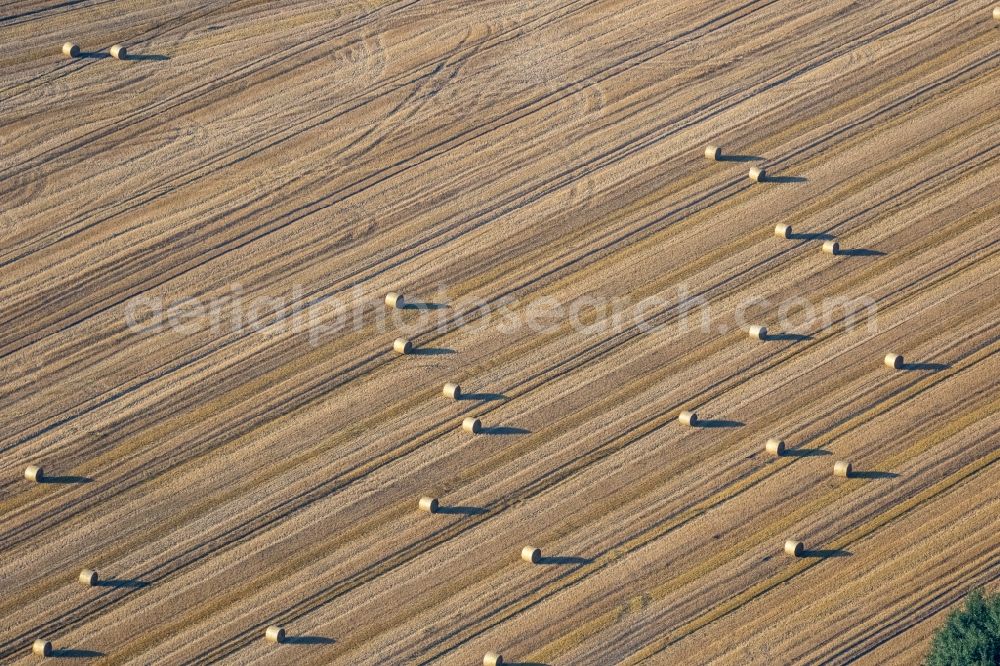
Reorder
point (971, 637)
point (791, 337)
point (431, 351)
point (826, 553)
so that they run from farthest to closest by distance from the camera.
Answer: point (431, 351) → point (791, 337) → point (826, 553) → point (971, 637)

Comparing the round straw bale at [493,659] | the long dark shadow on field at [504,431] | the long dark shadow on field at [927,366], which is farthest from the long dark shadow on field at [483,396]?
the long dark shadow on field at [927,366]

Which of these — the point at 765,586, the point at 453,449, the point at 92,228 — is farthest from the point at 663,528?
the point at 92,228

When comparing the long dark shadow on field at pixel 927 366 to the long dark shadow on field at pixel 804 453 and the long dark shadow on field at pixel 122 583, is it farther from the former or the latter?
the long dark shadow on field at pixel 122 583

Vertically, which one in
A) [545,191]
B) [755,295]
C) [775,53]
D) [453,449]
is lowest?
[453,449]

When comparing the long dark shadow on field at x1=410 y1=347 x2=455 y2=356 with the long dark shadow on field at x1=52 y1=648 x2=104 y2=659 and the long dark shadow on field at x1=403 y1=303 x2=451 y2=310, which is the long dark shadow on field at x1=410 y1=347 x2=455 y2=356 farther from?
the long dark shadow on field at x1=52 y1=648 x2=104 y2=659

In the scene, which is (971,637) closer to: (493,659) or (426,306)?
(493,659)

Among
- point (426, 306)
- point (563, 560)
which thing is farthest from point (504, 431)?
point (426, 306)

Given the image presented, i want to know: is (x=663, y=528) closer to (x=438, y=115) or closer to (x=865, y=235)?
(x=865, y=235)
